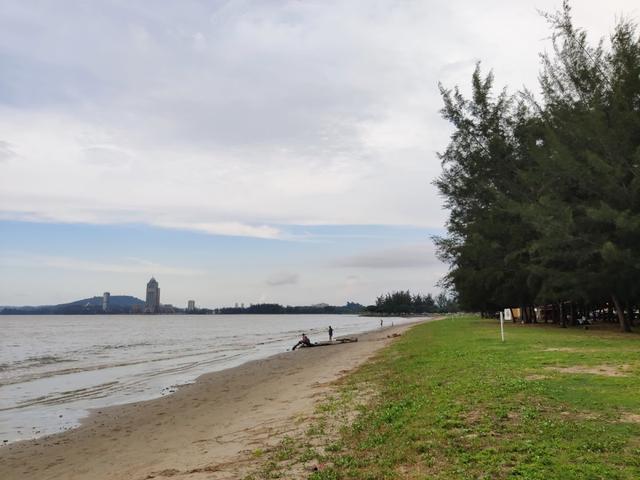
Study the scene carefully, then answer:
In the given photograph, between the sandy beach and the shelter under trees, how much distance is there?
1869cm

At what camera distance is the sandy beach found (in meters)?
9.35

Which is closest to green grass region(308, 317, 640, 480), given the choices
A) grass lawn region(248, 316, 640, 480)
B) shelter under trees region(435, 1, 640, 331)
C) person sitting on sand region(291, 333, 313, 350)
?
grass lawn region(248, 316, 640, 480)

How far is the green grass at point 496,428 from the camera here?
6.41 meters

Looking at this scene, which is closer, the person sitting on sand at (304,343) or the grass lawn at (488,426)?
the grass lawn at (488,426)

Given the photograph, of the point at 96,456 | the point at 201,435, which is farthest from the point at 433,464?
the point at 96,456

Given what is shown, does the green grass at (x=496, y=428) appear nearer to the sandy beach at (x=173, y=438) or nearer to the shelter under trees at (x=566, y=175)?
the sandy beach at (x=173, y=438)

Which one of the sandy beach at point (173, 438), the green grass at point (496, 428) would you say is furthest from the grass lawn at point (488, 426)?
the sandy beach at point (173, 438)

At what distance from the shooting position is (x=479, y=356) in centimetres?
1828

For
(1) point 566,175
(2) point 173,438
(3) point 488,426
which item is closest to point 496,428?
(3) point 488,426

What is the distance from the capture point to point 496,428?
26.7 ft

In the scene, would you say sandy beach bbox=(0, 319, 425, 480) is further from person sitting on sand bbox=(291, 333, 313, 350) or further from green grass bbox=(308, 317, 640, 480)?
person sitting on sand bbox=(291, 333, 313, 350)

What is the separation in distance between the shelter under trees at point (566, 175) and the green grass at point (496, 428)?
17.2 meters

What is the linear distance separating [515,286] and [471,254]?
5466mm

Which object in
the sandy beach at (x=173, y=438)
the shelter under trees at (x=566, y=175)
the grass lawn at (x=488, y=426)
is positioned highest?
the shelter under trees at (x=566, y=175)
